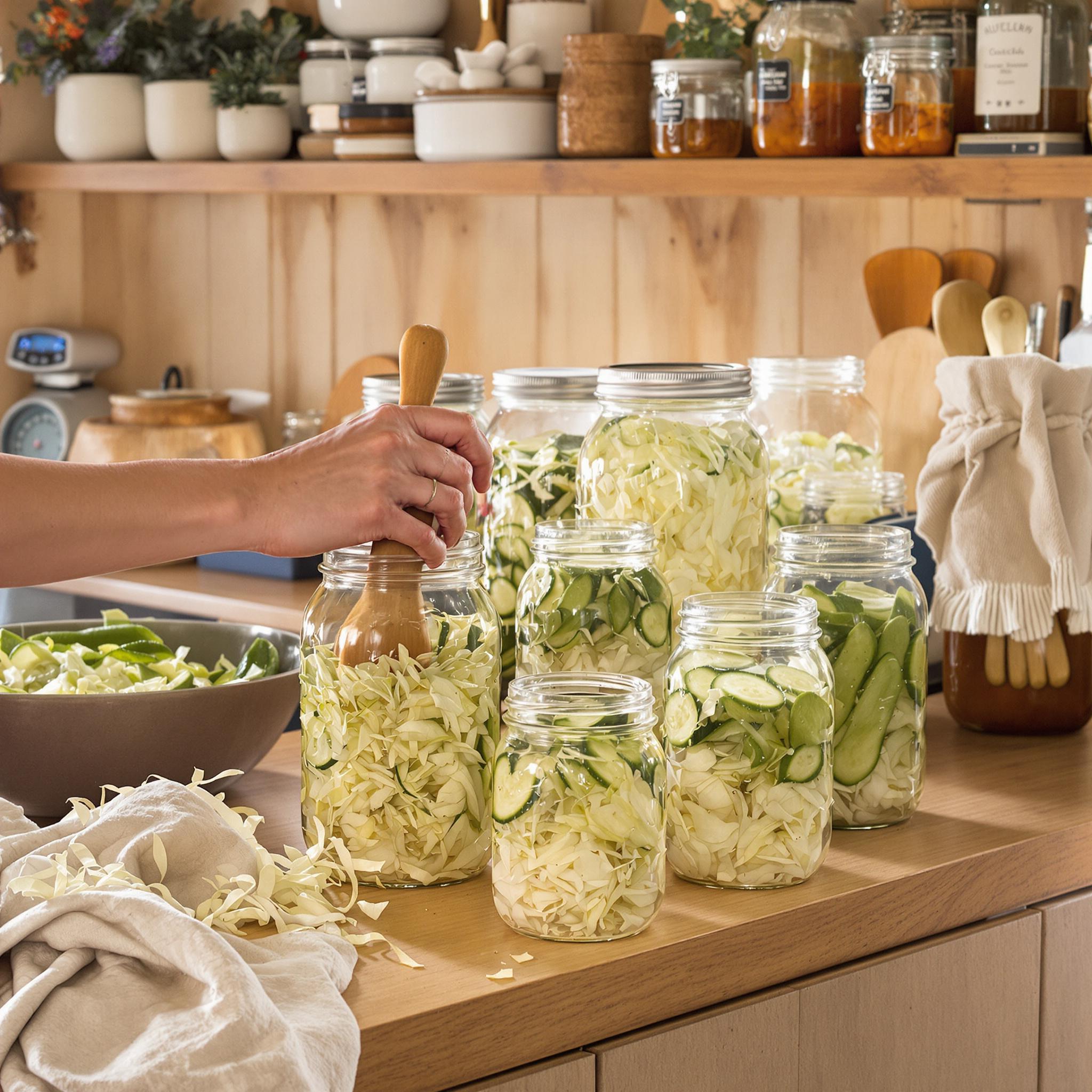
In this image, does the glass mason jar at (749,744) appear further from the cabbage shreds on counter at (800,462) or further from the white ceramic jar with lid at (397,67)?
the white ceramic jar with lid at (397,67)

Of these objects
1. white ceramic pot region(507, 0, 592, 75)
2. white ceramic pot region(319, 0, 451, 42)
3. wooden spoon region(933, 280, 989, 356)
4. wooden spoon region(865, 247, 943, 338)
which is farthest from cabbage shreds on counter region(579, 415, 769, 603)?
white ceramic pot region(319, 0, 451, 42)

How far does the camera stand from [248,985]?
0.77 meters

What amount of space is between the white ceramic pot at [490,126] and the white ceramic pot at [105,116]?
818 mm

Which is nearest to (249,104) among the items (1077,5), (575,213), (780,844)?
(575,213)

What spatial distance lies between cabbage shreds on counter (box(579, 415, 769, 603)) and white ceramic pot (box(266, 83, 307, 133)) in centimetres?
162

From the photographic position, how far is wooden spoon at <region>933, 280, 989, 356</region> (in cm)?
200

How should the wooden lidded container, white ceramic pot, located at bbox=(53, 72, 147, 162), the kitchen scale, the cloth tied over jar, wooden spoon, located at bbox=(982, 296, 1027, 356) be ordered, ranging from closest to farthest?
the cloth tied over jar, wooden spoon, located at bbox=(982, 296, 1027, 356), the wooden lidded container, white ceramic pot, located at bbox=(53, 72, 147, 162), the kitchen scale

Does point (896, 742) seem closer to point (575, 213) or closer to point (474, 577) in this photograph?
point (474, 577)

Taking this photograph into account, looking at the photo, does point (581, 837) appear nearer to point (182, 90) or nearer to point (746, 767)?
point (746, 767)

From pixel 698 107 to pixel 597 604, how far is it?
104 cm

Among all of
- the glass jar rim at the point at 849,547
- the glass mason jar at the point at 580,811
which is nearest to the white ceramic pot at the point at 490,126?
the glass jar rim at the point at 849,547

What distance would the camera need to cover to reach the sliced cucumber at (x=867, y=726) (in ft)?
3.70

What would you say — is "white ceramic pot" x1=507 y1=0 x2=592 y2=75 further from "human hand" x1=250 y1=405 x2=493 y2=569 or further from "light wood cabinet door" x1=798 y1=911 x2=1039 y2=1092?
"light wood cabinet door" x1=798 y1=911 x2=1039 y2=1092

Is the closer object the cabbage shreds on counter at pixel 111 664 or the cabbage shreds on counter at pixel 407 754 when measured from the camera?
the cabbage shreds on counter at pixel 407 754
